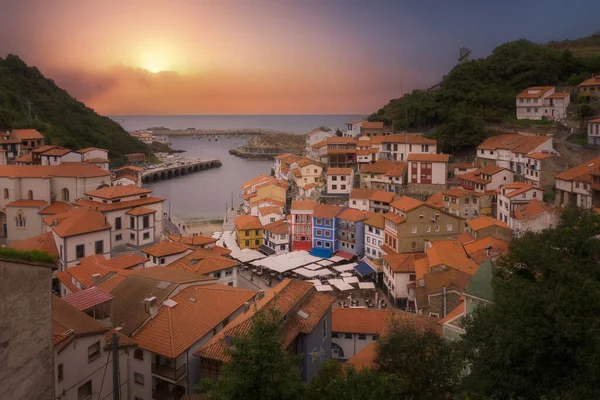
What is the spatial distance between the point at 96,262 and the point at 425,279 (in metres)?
10.6

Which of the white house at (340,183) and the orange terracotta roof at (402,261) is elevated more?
the white house at (340,183)

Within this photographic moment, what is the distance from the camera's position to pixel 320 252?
1014 inches

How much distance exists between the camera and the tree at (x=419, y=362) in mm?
8000

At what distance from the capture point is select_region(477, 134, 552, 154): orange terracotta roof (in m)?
29.3

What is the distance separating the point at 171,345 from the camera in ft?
29.7

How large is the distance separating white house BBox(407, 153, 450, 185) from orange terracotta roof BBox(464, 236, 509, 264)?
966cm

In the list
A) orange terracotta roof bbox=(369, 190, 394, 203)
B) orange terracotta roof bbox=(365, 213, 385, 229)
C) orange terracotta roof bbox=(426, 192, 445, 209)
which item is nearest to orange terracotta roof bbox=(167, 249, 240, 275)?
orange terracotta roof bbox=(365, 213, 385, 229)

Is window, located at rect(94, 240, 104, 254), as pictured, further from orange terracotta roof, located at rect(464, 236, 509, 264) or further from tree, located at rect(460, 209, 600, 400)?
tree, located at rect(460, 209, 600, 400)

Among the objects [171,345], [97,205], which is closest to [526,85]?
[97,205]

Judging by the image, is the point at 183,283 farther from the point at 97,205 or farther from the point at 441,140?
the point at 441,140

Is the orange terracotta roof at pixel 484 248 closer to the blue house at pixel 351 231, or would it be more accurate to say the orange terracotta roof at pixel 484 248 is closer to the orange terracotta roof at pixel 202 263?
the blue house at pixel 351 231

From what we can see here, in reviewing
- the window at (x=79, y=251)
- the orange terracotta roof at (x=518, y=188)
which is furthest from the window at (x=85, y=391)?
the orange terracotta roof at (x=518, y=188)

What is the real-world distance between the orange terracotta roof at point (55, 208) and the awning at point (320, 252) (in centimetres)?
1173

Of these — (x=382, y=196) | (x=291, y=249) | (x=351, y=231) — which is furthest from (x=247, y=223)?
(x=382, y=196)
